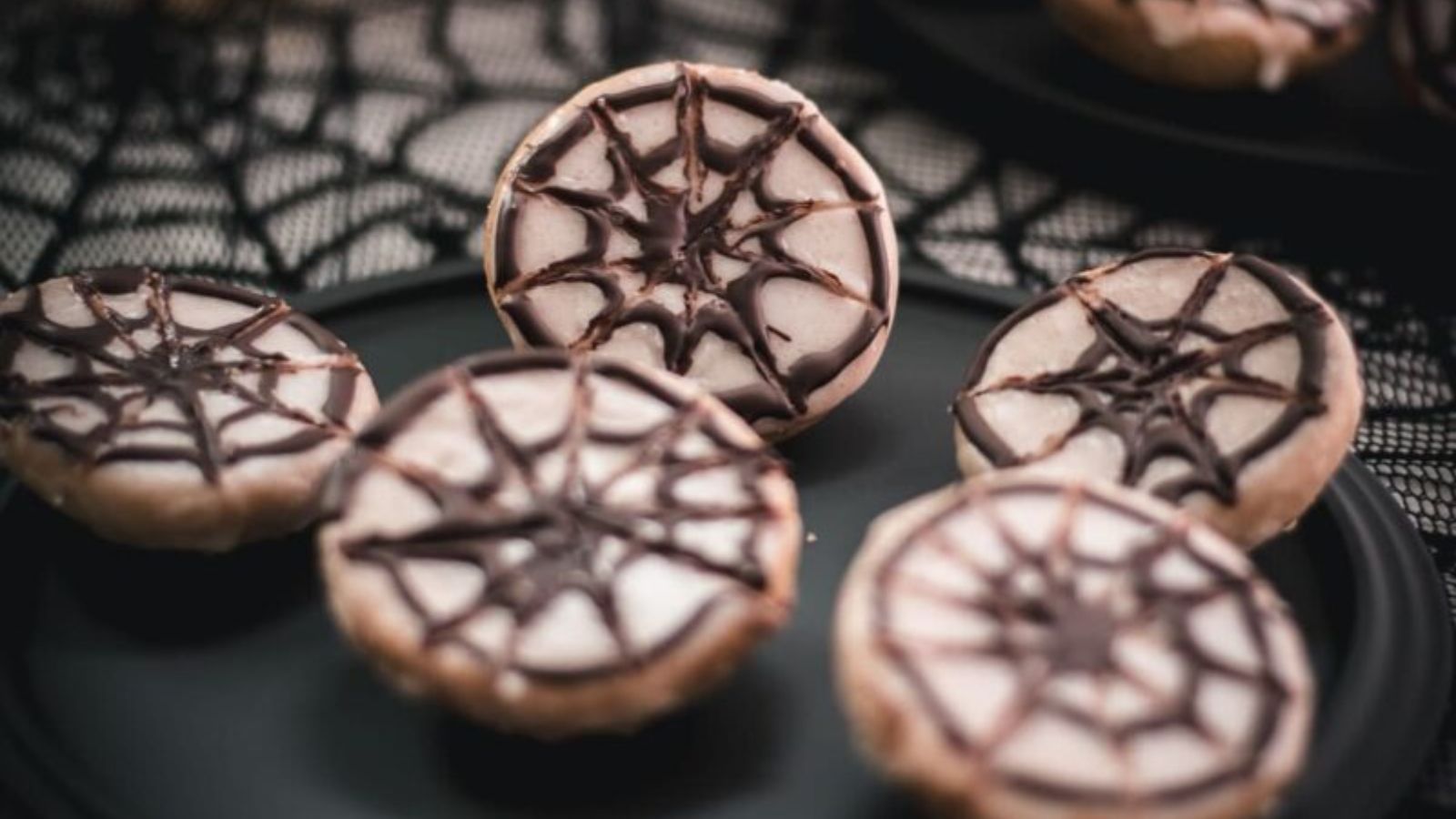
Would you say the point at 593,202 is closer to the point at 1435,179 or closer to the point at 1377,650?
the point at 1377,650

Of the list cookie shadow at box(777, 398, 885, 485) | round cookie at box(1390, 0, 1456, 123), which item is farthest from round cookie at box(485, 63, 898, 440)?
round cookie at box(1390, 0, 1456, 123)

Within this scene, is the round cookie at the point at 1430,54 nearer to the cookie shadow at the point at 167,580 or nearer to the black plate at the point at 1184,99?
the black plate at the point at 1184,99

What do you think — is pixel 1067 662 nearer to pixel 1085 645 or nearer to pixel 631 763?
pixel 1085 645

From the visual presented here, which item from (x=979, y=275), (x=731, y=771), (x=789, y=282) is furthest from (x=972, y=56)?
(x=731, y=771)

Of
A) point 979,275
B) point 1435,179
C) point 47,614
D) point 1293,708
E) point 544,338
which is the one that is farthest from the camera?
point 979,275

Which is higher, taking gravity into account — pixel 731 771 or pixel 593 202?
pixel 593 202

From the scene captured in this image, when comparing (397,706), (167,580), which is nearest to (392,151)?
(167,580)
